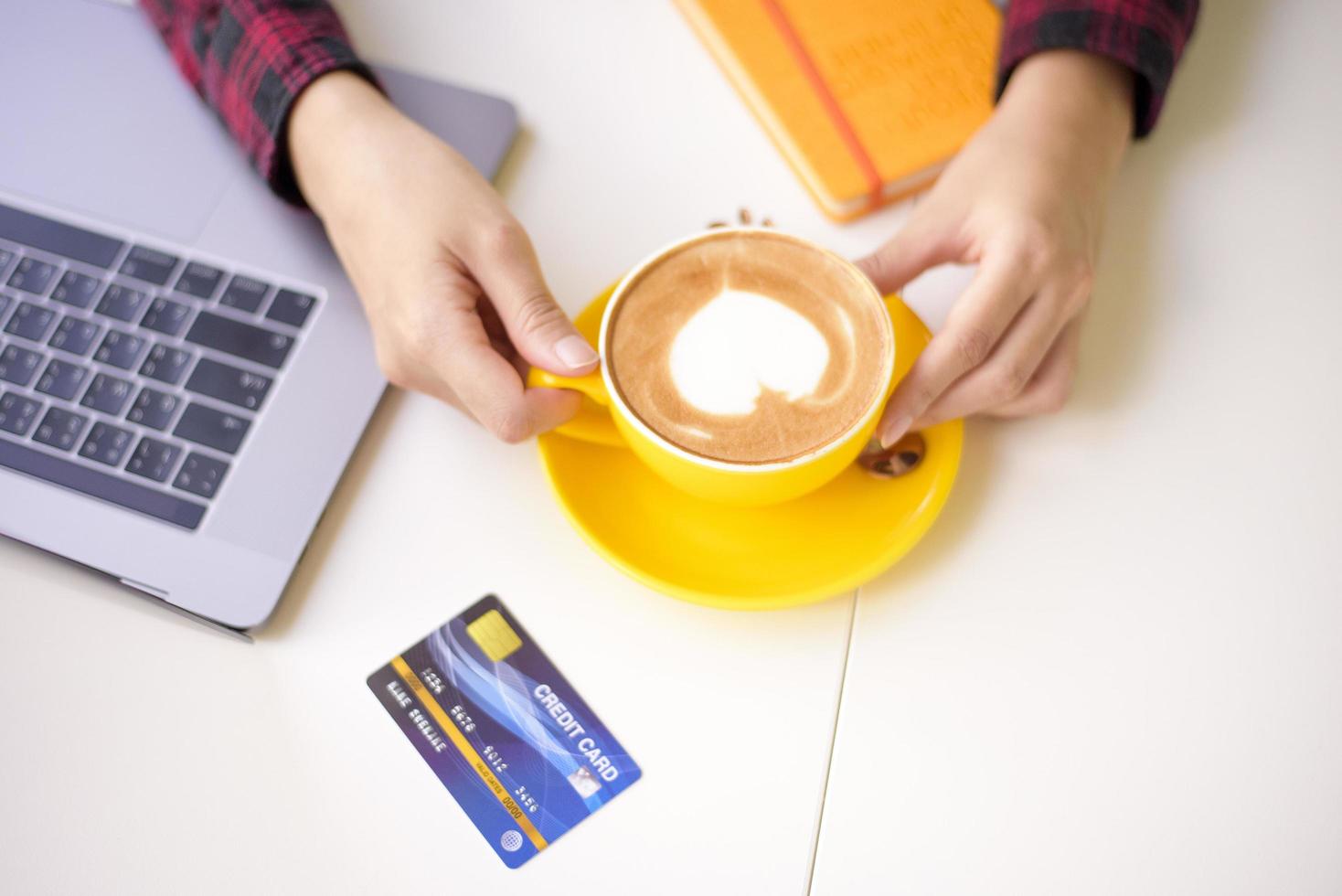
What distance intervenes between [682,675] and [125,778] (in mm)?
382

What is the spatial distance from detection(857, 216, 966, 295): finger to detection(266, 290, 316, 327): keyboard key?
1.46ft

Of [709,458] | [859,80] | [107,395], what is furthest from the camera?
[859,80]

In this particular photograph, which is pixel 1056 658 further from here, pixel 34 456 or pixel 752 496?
pixel 34 456

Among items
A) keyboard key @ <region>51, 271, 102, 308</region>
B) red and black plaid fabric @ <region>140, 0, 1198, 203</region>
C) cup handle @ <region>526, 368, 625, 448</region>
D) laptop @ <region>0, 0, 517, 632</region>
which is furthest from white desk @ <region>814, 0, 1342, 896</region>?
keyboard key @ <region>51, 271, 102, 308</region>

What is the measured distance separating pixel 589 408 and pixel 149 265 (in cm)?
39

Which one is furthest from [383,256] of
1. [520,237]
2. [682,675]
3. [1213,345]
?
[1213,345]

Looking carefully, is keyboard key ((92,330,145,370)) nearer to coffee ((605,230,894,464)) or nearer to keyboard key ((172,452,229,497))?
keyboard key ((172,452,229,497))

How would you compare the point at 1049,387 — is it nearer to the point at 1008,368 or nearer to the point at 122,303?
the point at 1008,368

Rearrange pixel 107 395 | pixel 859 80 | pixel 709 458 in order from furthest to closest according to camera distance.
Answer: pixel 859 80, pixel 107 395, pixel 709 458

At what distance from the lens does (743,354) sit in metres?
0.67

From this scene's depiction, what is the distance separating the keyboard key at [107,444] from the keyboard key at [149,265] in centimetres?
13

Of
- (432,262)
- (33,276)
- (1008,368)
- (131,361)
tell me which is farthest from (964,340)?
(33,276)

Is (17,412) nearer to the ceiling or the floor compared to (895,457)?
nearer to the ceiling

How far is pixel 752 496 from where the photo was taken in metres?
0.65
